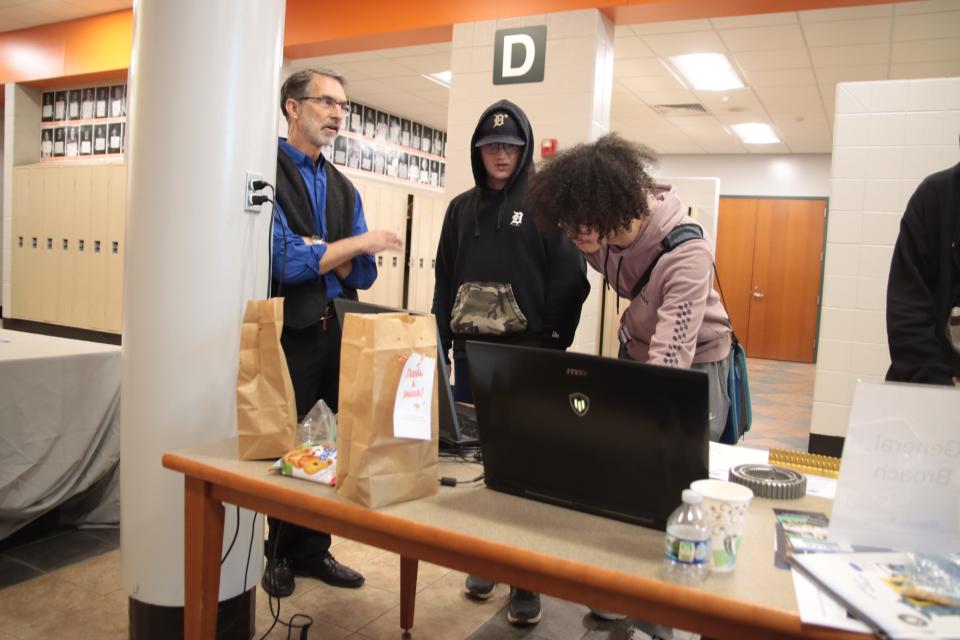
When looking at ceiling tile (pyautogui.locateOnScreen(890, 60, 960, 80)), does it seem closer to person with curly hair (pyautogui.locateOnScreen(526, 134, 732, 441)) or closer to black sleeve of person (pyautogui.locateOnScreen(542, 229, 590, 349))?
black sleeve of person (pyautogui.locateOnScreen(542, 229, 590, 349))

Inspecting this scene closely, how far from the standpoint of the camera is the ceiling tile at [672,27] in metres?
5.62

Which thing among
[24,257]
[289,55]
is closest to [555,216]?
[289,55]

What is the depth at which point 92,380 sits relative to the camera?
2.62 meters

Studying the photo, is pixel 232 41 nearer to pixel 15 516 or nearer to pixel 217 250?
pixel 217 250

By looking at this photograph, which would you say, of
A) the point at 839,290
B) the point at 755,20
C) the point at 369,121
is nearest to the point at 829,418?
the point at 839,290

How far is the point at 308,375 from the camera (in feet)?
7.30

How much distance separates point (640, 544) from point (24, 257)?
8.71 metres

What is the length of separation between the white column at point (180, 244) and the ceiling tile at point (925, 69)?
20.3 ft

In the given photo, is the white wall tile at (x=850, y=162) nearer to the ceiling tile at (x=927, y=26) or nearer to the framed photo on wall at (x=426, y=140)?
the ceiling tile at (x=927, y=26)

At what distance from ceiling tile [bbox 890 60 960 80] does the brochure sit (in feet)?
21.4

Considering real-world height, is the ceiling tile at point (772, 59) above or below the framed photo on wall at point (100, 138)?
above

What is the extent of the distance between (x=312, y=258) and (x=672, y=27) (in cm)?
464

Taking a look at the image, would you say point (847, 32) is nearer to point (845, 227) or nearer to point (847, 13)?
point (847, 13)

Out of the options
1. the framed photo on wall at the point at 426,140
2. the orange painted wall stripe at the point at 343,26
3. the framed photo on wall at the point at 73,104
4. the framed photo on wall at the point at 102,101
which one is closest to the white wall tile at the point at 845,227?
the orange painted wall stripe at the point at 343,26
